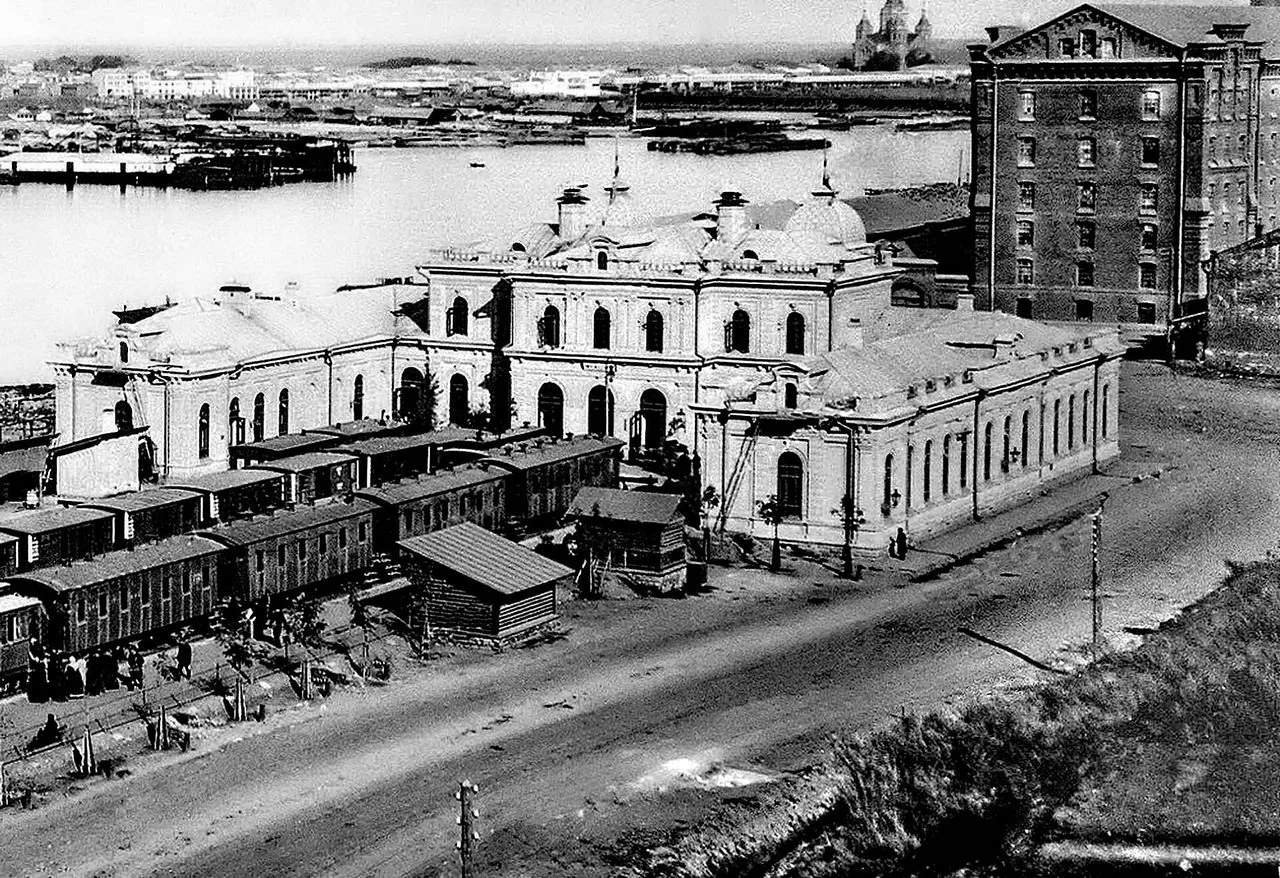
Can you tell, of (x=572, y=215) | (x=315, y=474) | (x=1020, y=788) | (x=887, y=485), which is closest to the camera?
(x=1020, y=788)

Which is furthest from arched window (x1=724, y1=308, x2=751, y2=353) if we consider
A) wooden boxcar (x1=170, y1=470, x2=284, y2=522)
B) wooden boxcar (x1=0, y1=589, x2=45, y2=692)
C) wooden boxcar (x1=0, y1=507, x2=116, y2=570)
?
wooden boxcar (x1=0, y1=589, x2=45, y2=692)

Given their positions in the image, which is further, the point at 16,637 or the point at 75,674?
the point at 16,637

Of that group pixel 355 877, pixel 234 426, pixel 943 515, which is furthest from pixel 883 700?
pixel 234 426

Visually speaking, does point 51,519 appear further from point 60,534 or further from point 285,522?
point 285,522

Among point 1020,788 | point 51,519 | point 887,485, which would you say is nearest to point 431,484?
point 51,519

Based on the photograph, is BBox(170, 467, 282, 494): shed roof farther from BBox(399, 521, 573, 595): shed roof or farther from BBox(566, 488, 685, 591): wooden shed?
BBox(399, 521, 573, 595): shed roof

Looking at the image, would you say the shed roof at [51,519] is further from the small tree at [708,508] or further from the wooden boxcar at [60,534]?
the small tree at [708,508]

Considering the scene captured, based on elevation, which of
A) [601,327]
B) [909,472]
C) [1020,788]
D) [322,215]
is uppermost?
[322,215]

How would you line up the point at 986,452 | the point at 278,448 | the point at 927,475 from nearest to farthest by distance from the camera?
the point at 927,475, the point at 986,452, the point at 278,448
